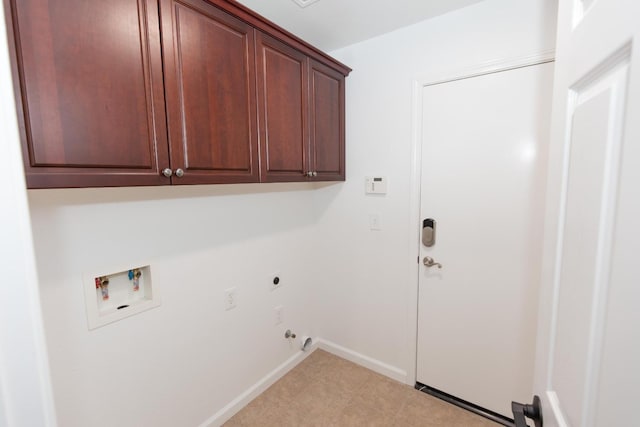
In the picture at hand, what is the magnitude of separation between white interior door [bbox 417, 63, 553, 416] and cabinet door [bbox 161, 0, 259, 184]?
1101 millimetres

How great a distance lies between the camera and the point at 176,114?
1129 mm

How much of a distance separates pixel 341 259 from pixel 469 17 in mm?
1728

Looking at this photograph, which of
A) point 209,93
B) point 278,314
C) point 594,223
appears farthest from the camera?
point 278,314

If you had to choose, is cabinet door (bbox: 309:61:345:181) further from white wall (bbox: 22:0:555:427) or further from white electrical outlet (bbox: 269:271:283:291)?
white electrical outlet (bbox: 269:271:283:291)

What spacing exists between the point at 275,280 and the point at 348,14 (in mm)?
1722

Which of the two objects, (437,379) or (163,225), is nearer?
(163,225)

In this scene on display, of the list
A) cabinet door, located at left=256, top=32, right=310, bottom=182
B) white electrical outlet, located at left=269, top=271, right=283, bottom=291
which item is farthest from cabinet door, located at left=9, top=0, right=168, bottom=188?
white electrical outlet, located at left=269, top=271, right=283, bottom=291

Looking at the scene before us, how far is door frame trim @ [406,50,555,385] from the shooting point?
1.58 meters

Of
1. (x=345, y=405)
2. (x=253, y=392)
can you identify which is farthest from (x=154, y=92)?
(x=345, y=405)

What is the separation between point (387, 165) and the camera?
200 cm

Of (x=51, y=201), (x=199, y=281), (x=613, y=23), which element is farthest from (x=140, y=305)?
(x=613, y=23)

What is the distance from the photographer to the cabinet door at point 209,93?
1.12 m

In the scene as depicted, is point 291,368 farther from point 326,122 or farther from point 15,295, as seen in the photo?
point 15,295

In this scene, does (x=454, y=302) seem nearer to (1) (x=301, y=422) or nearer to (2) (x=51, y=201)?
(1) (x=301, y=422)
